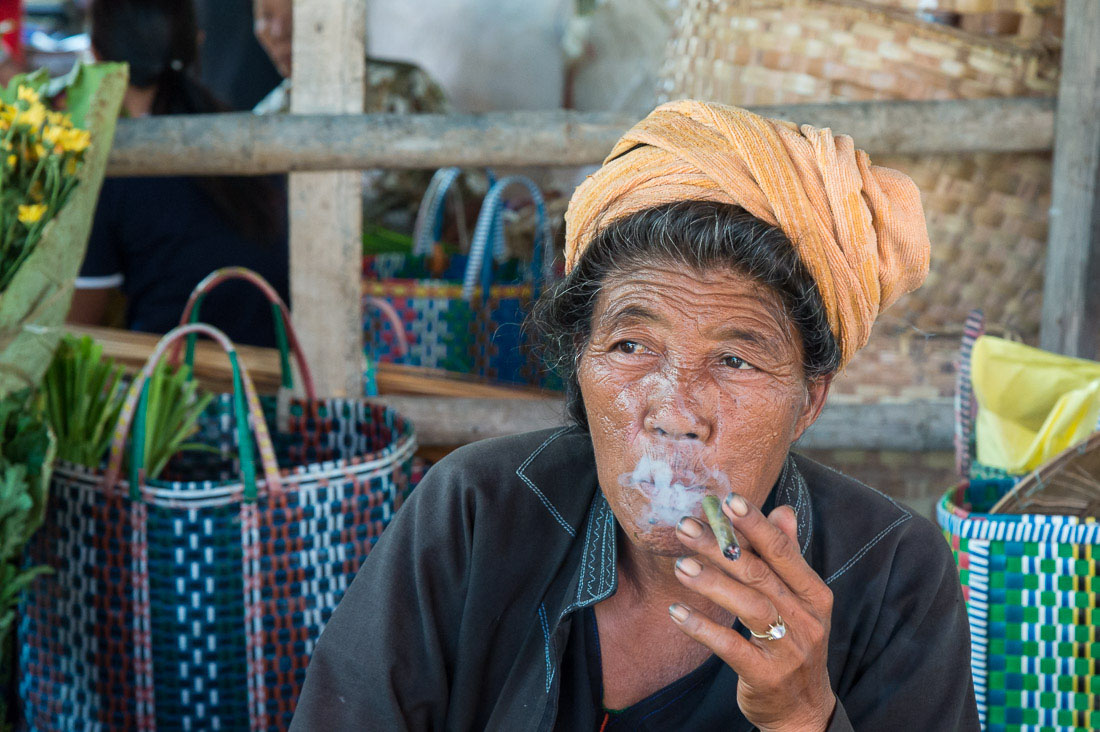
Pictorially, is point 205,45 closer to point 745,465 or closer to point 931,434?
point 931,434

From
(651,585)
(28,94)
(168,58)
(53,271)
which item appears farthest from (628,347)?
(168,58)

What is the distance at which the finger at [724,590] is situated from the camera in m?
1.05

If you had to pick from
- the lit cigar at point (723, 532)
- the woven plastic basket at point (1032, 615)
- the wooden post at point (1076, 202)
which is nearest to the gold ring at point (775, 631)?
the lit cigar at point (723, 532)

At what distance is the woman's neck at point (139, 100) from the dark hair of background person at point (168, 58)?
0.04m

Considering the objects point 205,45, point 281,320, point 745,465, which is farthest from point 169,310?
point 205,45

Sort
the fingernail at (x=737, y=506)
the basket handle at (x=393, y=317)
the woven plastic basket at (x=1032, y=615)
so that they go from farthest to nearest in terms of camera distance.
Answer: the basket handle at (x=393, y=317) → the woven plastic basket at (x=1032, y=615) → the fingernail at (x=737, y=506)

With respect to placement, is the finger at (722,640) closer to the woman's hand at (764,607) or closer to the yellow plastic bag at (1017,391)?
the woman's hand at (764,607)

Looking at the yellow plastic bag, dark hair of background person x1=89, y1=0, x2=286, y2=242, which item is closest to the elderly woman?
the yellow plastic bag

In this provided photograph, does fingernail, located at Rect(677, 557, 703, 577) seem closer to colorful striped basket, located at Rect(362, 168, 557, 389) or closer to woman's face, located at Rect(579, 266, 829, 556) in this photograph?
woman's face, located at Rect(579, 266, 829, 556)

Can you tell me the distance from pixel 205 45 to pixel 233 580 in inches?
193

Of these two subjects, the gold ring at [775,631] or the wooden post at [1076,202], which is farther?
the wooden post at [1076,202]

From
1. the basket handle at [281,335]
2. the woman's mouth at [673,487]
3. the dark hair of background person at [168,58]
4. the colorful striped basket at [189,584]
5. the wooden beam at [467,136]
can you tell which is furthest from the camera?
the dark hair of background person at [168,58]

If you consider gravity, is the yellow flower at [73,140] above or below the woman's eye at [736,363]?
above

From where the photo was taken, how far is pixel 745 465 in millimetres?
1366
